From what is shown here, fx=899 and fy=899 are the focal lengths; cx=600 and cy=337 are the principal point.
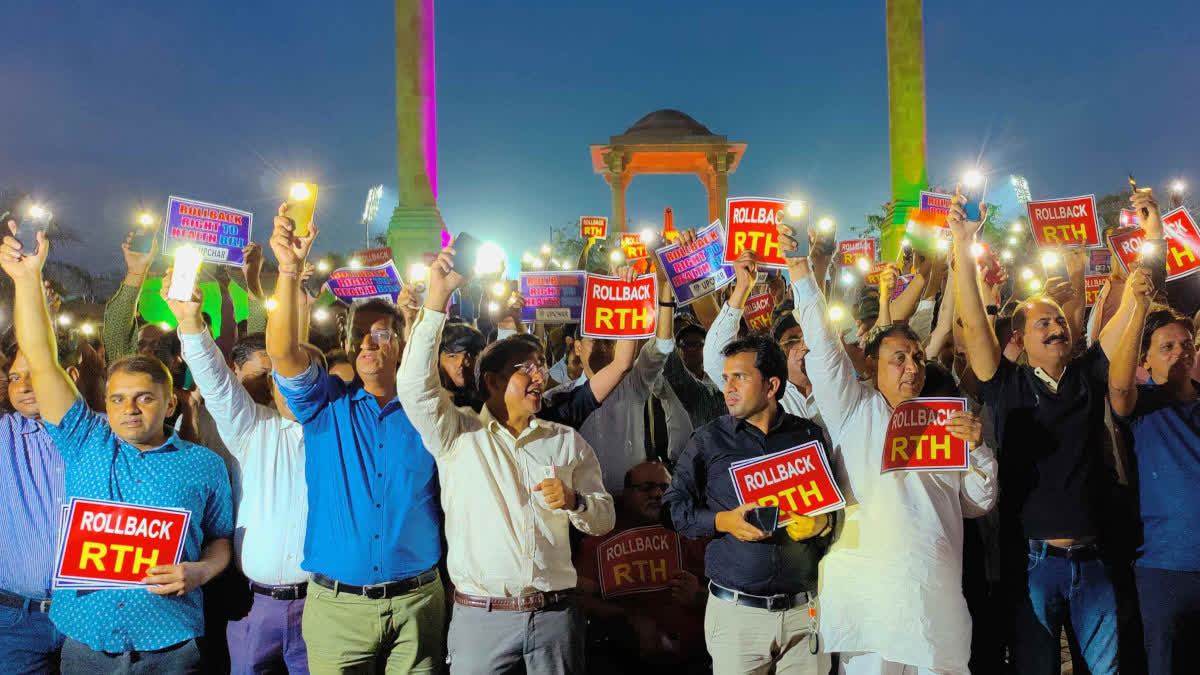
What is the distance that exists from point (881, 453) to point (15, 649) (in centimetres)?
370

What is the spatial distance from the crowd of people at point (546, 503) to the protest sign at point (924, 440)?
0.08m

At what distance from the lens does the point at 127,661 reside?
3521 mm

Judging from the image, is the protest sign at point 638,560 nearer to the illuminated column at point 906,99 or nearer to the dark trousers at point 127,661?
the dark trousers at point 127,661

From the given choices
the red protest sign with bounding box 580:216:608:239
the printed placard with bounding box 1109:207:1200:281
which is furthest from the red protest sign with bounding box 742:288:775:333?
the red protest sign with bounding box 580:216:608:239

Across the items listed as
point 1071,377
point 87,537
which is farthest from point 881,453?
point 87,537

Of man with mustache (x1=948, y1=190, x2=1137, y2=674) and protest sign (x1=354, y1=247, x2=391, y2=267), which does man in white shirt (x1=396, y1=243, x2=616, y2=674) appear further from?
protest sign (x1=354, y1=247, x2=391, y2=267)

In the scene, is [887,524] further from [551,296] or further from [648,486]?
[551,296]

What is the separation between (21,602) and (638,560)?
112 inches

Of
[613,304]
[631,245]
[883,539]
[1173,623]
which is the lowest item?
[1173,623]

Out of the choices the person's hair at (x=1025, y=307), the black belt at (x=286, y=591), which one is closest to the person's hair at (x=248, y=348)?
the black belt at (x=286, y=591)

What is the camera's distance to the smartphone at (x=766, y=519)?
354 centimetres

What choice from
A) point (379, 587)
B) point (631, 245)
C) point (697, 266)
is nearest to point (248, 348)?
point (379, 587)

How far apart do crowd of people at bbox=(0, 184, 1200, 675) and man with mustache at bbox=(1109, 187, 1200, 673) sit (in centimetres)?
1

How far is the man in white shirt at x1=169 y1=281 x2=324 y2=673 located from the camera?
4.00 m
